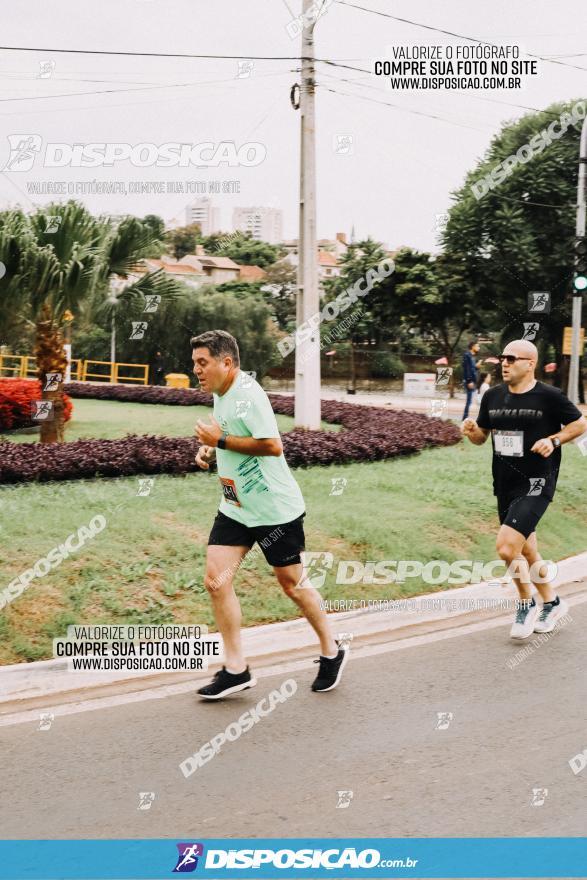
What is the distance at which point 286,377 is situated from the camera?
4547cm

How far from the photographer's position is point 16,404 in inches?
637

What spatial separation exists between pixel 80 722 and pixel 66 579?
65.5 inches

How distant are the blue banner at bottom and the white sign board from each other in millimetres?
36907

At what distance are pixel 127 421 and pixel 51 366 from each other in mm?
5447

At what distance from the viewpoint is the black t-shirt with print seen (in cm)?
609

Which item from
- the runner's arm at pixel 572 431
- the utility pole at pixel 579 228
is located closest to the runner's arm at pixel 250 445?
the runner's arm at pixel 572 431

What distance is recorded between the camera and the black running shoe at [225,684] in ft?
16.4

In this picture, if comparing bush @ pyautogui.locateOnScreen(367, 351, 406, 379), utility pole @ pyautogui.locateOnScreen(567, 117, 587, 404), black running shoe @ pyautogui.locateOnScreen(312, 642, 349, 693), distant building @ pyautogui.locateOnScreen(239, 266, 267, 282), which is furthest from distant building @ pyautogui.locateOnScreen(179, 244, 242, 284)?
black running shoe @ pyautogui.locateOnScreen(312, 642, 349, 693)

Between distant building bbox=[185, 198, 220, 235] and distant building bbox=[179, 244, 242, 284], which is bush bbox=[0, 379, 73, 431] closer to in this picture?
distant building bbox=[179, 244, 242, 284]

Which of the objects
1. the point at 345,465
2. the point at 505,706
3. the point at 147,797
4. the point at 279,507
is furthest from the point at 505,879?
the point at 345,465

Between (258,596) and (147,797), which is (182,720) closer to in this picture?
(147,797)

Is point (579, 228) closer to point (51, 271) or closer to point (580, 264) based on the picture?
point (580, 264)

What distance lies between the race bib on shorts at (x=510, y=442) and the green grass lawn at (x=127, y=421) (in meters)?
7.91

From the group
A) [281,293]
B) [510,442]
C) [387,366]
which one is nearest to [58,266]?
[510,442]
